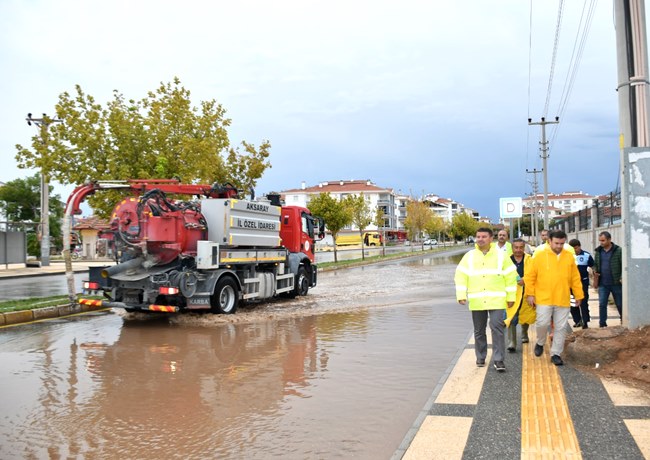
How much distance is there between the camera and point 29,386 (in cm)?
643

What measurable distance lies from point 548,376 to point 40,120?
28.0 meters

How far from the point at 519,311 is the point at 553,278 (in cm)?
120

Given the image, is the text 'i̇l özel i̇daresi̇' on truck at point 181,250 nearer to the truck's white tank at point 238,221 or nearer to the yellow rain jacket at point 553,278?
the truck's white tank at point 238,221

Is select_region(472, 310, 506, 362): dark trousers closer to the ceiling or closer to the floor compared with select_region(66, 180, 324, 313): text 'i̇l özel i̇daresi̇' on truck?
closer to the floor

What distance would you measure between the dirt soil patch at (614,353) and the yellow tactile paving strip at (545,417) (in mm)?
381

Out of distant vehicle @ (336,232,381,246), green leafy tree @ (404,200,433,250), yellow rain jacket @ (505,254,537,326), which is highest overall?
green leafy tree @ (404,200,433,250)

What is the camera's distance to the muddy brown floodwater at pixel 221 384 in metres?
Result: 4.61

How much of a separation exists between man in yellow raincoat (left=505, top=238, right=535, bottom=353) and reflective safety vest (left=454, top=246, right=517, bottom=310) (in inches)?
29.9

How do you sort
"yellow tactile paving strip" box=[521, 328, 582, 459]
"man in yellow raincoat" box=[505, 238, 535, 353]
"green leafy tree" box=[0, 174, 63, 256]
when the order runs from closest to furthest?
"yellow tactile paving strip" box=[521, 328, 582, 459]
"man in yellow raincoat" box=[505, 238, 535, 353]
"green leafy tree" box=[0, 174, 63, 256]

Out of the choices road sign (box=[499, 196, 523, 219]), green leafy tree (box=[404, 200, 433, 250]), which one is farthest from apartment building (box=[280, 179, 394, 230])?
road sign (box=[499, 196, 523, 219])

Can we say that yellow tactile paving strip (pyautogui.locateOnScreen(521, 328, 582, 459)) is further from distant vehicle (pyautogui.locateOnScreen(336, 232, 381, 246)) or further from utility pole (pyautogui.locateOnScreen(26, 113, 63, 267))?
distant vehicle (pyautogui.locateOnScreen(336, 232, 381, 246))

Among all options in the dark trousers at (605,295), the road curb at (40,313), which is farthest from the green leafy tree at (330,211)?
the dark trousers at (605,295)

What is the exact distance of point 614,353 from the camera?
6480mm

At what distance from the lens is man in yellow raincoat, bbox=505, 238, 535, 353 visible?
7762 mm
